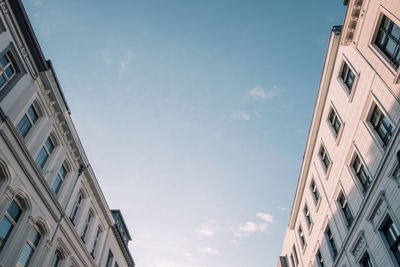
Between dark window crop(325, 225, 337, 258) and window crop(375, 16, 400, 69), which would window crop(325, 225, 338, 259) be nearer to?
dark window crop(325, 225, 337, 258)

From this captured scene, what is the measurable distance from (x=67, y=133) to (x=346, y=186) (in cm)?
2082

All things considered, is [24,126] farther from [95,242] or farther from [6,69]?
[95,242]

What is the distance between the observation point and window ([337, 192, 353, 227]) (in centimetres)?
2106

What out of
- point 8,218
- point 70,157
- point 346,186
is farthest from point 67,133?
point 346,186

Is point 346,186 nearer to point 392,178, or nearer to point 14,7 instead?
point 392,178

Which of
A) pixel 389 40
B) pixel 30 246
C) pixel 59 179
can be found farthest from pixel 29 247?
pixel 389 40

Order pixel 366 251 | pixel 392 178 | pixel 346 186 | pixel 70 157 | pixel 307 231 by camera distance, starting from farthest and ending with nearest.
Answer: pixel 307 231
pixel 70 157
pixel 346 186
pixel 366 251
pixel 392 178

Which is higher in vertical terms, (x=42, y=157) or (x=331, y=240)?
(x=42, y=157)

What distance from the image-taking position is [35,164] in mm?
18047

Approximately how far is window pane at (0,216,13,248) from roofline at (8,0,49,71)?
963cm

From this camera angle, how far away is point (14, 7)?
675 inches

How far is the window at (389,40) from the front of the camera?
17.0 meters

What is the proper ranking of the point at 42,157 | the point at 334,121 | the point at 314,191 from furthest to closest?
the point at 314,191 → the point at 334,121 → the point at 42,157

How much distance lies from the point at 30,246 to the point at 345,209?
21.2 m
